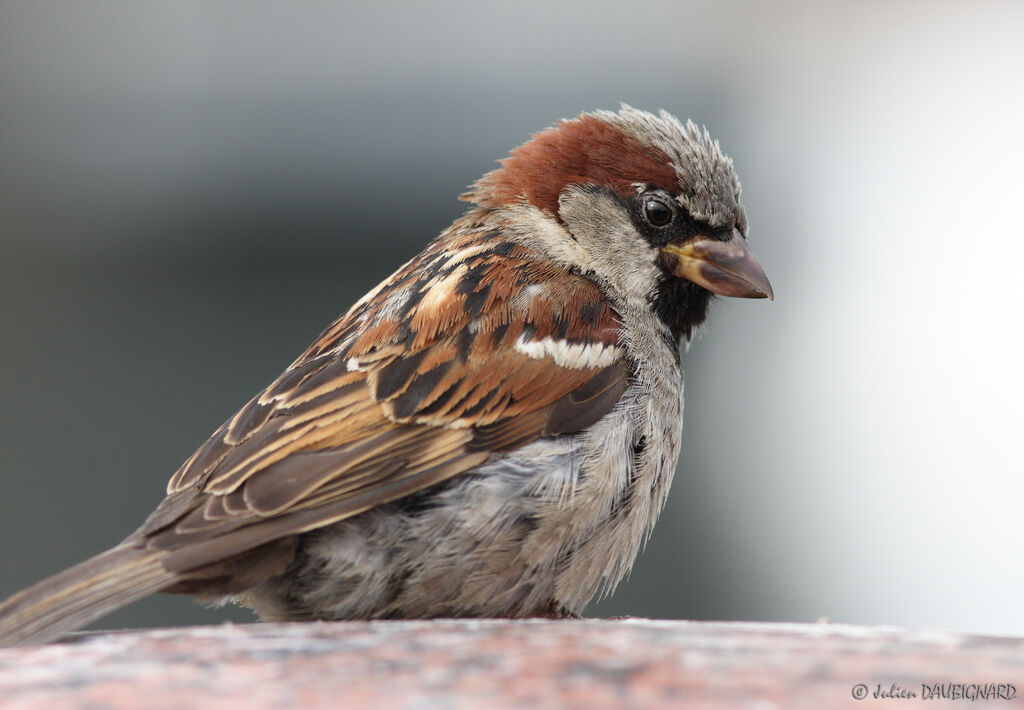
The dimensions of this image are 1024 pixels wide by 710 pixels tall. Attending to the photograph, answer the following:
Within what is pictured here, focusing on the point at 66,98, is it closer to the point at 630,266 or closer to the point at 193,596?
the point at 630,266

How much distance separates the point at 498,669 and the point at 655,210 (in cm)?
179

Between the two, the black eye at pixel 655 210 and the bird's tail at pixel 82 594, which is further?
the black eye at pixel 655 210

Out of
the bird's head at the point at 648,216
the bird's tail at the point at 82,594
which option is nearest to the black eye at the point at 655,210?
the bird's head at the point at 648,216

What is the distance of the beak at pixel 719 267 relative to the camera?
3.25 metres

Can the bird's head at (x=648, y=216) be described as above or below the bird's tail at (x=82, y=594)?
above

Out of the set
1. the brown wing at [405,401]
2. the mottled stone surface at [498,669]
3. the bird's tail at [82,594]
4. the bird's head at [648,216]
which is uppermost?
the bird's head at [648,216]

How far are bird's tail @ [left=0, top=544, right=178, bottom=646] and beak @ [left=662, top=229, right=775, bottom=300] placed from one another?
1.55m

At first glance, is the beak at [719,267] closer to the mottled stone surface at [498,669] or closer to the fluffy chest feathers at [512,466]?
the fluffy chest feathers at [512,466]

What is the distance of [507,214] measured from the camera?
3379 millimetres

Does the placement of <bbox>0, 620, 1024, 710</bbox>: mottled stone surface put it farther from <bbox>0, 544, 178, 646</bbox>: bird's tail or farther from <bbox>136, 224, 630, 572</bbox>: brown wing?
<bbox>136, 224, 630, 572</bbox>: brown wing

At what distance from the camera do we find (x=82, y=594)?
7.36 feet

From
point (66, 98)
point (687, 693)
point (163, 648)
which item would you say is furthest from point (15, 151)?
point (687, 693)

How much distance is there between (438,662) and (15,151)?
6.51 m

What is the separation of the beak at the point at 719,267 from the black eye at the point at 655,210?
3.2 inches
